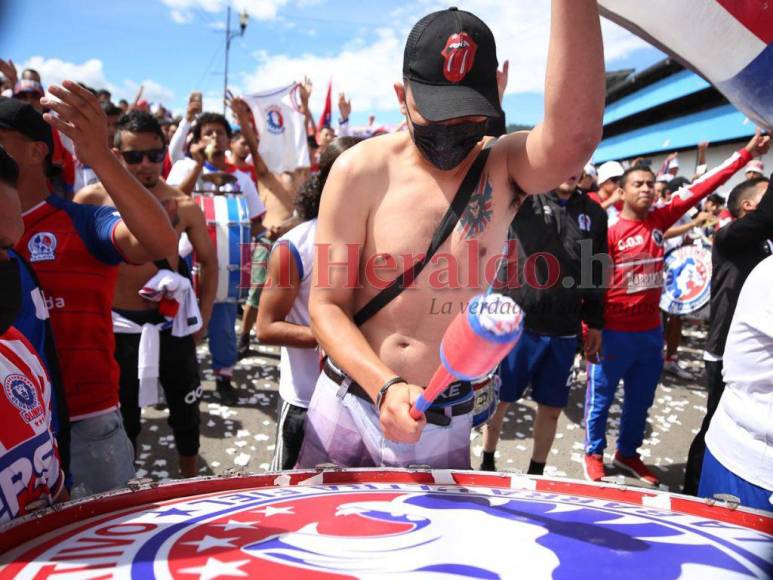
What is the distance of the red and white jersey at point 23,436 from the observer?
4.04 feet

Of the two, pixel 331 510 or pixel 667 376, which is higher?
pixel 331 510

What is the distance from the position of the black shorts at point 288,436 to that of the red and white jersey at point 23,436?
3.09 ft

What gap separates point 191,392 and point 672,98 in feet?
103

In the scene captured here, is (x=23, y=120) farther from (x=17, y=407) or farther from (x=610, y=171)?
(x=610, y=171)

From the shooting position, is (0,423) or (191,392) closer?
(0,423)

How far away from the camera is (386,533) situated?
3.65 ft

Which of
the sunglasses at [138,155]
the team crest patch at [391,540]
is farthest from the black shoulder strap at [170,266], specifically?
the team crest patch at [391,540]

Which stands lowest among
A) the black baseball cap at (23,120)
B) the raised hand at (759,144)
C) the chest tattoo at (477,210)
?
the chest tattoo at (477,210)

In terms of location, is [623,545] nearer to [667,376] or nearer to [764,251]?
[764,251]

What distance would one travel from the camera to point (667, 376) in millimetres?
6645

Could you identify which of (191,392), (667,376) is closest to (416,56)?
(191,392)

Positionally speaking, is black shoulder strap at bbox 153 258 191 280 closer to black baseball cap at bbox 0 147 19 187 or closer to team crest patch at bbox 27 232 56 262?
team crest patch at bbox 27 232 56 262

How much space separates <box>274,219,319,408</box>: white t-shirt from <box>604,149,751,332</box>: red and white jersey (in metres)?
2.40

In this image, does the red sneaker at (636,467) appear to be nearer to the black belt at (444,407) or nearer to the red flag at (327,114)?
the black belt at (444,407)
